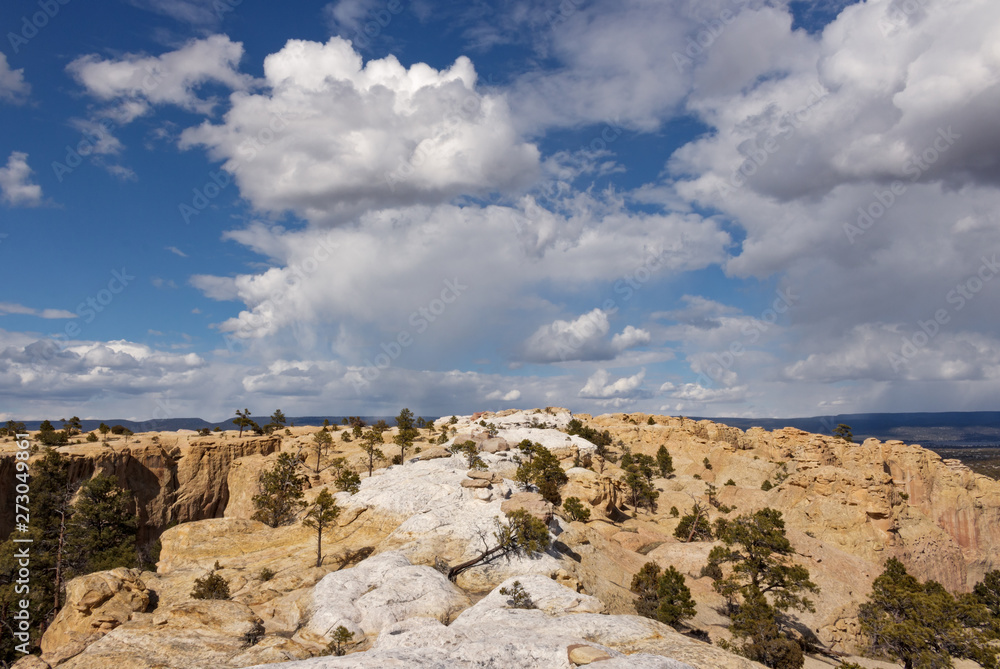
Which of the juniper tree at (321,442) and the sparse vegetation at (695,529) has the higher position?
the juniper tree at (321,442)

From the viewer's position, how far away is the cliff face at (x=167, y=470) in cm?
7050

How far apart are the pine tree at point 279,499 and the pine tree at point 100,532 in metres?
12.8

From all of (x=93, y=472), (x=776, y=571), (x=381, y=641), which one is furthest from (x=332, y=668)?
(x=93, y=472)

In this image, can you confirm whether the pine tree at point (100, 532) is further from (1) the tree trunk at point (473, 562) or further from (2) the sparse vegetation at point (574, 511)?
(2) the sparse vegetation at point (574, 511)

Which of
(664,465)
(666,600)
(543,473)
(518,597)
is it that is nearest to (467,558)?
(518,597)

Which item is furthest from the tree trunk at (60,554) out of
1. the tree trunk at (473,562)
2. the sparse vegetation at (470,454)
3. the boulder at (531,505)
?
the sparse vegetation at (470,454)

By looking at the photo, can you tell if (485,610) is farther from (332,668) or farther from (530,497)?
(530,497)

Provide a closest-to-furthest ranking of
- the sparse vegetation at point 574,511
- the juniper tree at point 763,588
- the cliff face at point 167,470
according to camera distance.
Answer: the juniper tree at point 763,588 → the sparse vegetation at point 574,511 → the cliff face at point 167,470

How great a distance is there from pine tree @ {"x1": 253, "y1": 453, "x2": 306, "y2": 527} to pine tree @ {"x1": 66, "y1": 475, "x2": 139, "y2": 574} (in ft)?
42.0

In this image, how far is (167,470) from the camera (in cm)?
7806

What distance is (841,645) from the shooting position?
4522 centimetres

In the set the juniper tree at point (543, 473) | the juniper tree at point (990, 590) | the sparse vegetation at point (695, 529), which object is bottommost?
the juniper tree at point (990, 590)

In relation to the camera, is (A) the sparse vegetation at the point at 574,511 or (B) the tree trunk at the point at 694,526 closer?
(A) the sparse vegetation at the point at 574,511

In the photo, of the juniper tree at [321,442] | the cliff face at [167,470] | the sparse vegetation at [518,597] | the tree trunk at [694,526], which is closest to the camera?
the sparse vegetation at [518,597]
